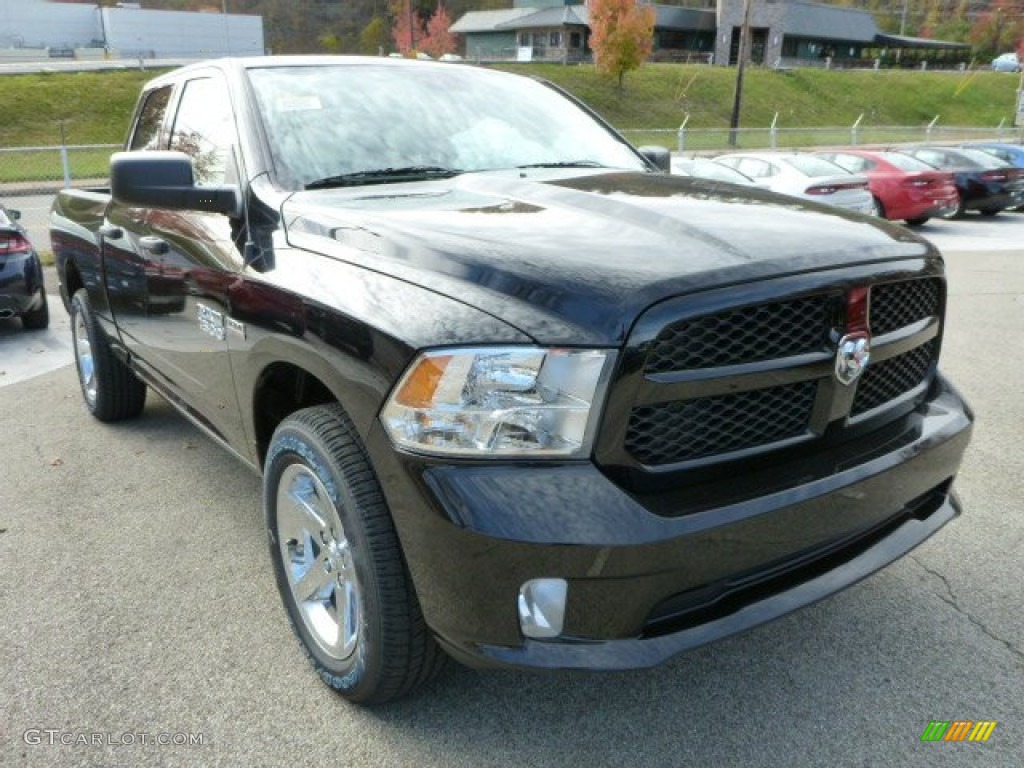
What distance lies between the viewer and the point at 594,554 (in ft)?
6.14

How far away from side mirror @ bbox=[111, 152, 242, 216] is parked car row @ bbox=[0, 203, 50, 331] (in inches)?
214

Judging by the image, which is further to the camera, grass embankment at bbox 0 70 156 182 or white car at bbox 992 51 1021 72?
white car at bbox 992 51 1021 72

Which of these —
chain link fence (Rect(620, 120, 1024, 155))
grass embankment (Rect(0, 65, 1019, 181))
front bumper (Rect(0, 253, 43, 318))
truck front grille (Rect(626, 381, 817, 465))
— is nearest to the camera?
truck front grille (Rect(626, 381, 817, 465))

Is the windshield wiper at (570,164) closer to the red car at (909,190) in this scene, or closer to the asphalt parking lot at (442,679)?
the asphalt parking lot at (442,679)

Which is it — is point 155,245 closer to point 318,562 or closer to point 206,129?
point 206,129

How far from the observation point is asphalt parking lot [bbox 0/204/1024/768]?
2344 mm

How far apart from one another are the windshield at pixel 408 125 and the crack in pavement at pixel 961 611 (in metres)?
1.99

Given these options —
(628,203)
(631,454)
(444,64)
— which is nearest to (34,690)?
(631,454)

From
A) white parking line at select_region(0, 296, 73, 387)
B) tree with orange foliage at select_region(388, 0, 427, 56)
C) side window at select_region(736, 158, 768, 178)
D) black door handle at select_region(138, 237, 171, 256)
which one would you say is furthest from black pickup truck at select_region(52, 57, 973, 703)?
tree with orange foliage at select_region(388, 0, 427, 56)

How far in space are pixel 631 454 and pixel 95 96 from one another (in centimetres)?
3762

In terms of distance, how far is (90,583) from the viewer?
10.7 feet

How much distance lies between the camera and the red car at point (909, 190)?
53.4 ft

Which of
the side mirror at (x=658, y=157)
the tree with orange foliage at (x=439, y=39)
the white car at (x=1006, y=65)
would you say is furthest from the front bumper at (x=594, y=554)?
the white car at (x=1006, y=65)

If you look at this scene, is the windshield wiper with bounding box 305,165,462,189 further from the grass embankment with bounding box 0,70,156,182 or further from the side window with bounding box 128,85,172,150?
the grass embankment with bounding box 0,70,156,182
